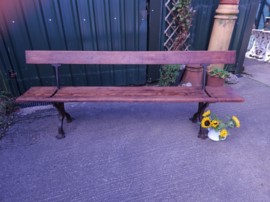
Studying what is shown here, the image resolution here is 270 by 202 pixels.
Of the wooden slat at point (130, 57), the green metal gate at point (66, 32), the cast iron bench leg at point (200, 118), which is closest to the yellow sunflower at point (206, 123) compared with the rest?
the cast iron bench leg at point (200, 118)

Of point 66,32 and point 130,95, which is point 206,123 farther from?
point 66,32

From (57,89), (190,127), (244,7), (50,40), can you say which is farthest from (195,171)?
(244,7)

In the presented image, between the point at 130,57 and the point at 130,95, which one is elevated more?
the point at 130,57

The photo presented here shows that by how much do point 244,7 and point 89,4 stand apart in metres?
2.89

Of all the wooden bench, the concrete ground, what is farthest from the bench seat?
the concrete ground

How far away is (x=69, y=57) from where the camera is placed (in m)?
2.29

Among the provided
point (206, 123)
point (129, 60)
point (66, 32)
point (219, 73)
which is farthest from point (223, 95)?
point (66, 32)

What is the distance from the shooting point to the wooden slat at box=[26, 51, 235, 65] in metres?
2.28

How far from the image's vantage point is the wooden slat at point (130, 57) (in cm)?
228

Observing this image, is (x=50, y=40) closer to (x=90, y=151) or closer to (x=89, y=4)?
(x=89, y=4)

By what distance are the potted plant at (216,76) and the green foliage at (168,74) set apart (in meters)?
0.57

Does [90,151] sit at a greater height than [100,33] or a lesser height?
lesser

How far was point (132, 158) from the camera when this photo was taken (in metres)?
2.01

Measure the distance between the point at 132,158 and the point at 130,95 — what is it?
25.7 inches
